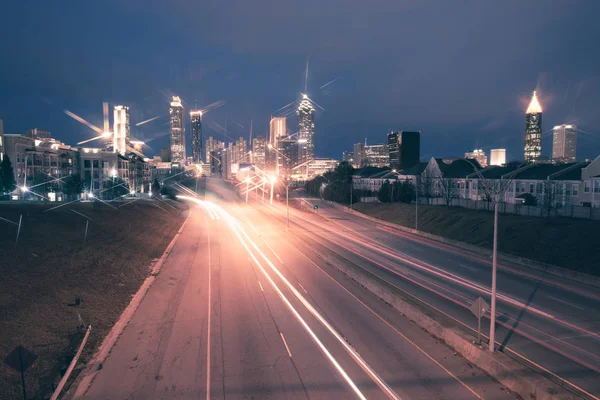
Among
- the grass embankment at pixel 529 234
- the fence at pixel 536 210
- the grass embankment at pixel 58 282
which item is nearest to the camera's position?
the grass embankment at pixel 58 282

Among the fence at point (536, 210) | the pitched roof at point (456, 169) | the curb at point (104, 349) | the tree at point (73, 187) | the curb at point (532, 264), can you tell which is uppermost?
the pitched roof at point (456, 169)

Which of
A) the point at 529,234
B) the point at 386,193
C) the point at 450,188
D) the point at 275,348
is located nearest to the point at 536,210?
the point at 529,234

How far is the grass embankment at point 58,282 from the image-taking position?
48.7ft

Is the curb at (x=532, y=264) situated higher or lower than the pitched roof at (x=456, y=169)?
lower

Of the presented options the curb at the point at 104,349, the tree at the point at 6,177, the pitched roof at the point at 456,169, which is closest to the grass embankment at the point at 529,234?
the pitched roof at the point at 456,169

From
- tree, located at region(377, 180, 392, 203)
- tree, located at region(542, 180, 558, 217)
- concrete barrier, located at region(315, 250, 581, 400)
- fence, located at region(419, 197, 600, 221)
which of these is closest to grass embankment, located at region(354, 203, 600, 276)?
fence, located at region(419, 197, 600, 221)

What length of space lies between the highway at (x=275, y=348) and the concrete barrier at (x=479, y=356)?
38 cm

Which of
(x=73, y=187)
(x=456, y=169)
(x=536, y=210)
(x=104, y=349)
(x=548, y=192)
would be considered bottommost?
(x=104, y=349)

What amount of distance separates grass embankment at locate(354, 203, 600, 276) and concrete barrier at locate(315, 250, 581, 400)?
56.6ft

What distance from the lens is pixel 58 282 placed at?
864 inches

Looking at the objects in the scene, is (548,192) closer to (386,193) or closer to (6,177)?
(386,193)

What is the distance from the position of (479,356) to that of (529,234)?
28093 mm

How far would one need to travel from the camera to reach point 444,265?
31.8m

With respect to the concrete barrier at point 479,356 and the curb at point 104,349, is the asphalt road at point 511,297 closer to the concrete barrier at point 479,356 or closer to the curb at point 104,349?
the concrete barrier at point 479,356
